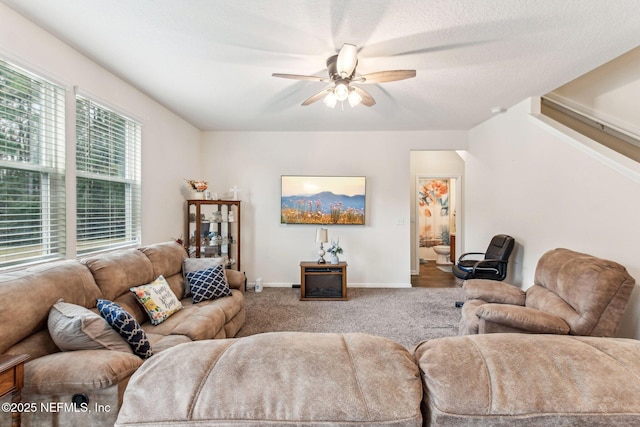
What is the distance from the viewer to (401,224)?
492cm

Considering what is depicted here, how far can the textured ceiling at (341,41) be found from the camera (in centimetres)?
186

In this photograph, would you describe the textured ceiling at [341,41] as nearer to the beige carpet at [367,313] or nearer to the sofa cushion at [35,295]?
the sofa cushion at [35,295]

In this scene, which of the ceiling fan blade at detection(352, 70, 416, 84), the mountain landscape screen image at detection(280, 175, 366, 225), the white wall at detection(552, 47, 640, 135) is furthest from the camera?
the mountain landscape screen image at detection(280, 175, 366, 225)

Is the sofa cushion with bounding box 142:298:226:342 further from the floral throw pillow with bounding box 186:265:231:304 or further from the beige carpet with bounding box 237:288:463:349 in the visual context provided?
the beige carpet with bounding box 237:288:463:349

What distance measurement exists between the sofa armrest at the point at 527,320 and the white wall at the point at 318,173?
2.79 m

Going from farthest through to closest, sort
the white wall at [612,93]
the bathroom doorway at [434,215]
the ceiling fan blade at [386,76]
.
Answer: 1. the bathroom doorway at [434,215]
2. the white wall at [612,93]
3. the ceiling fan blade at [386,76]

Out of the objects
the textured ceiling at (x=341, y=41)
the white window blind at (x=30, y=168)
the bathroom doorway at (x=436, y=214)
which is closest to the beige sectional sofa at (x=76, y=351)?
the white window blind at (x=30, y=168)

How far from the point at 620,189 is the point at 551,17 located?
5.18 feet

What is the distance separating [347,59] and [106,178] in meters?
2.58

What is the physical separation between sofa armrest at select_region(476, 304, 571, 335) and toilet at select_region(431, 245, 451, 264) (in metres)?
5.05

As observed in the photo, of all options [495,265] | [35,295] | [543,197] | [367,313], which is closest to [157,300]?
[35,295]

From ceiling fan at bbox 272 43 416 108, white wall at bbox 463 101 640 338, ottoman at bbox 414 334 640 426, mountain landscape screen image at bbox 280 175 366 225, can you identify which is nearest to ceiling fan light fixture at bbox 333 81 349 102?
ceiling fan at bbox 272 43 416 108

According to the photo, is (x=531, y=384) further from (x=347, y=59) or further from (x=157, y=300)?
(x=157, y=300)

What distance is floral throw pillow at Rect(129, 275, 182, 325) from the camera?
2.29m
